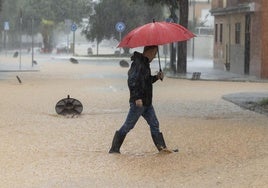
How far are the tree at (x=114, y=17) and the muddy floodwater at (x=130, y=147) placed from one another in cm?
4718

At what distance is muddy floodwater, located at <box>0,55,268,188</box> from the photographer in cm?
816

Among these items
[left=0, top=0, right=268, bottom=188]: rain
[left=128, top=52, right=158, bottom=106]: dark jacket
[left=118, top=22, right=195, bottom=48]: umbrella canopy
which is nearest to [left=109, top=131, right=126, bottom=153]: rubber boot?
[left=0, top=0, right=268, bottom=188]: rain

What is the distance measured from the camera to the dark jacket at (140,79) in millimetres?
9516

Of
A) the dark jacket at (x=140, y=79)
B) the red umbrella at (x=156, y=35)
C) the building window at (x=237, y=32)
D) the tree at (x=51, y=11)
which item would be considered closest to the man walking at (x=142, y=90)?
the dark jacket at (x=140, y=79)

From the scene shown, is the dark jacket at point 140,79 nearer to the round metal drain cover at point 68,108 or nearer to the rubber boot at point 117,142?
the rubber boot at point 117,142

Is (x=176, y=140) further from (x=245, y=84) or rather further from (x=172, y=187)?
(x=245, y=84)

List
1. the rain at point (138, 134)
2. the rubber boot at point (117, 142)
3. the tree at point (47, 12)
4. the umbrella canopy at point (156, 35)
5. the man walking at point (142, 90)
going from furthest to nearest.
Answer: the tree at point (47, 12)
the rubber boot at point (117, 142)
the man walking at point (142, 90)
the umbrella canopy at point (156, 35)
the rain at point (138, 134)

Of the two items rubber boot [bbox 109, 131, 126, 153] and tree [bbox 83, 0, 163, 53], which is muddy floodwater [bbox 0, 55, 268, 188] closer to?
rubber boot [bbox 109, 131, 126, 153]

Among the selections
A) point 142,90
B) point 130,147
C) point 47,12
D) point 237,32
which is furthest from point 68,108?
point 47,12

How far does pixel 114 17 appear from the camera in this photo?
218 feet

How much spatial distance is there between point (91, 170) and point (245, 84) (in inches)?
748

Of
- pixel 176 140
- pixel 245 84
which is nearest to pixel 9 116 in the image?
pixel 176 140

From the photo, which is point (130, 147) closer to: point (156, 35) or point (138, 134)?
point (138, 134)

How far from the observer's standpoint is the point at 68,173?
8.58 metres
